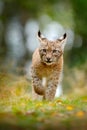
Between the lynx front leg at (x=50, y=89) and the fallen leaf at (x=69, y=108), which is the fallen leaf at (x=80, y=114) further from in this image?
the lynx front leg at (x=50, y=89)

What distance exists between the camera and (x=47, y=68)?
16281mm

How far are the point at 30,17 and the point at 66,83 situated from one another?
11535mm

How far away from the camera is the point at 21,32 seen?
121ft

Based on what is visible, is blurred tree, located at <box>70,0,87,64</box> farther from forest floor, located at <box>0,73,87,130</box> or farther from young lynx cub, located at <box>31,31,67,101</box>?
forest floor, located at <box>0,73,87,130</box>

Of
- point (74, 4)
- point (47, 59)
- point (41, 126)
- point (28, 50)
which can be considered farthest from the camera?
point (28, 50)

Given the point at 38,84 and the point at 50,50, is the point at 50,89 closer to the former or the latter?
the point at 38,84

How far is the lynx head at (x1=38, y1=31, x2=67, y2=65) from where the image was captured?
1612 centimetres

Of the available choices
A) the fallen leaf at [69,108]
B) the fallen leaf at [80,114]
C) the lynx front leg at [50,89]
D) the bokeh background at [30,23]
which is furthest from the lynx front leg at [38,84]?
the bokeh background at [30,23]

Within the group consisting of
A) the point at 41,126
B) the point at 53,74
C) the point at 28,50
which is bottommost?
the point at 41,126

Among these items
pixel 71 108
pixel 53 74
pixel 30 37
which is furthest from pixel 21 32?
pixel 71 108

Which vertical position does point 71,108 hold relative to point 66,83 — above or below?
below

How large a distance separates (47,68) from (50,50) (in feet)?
1.20

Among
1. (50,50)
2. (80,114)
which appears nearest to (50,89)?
(50,50)

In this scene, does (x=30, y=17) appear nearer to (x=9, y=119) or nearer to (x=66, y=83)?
(x=66, y=83)
